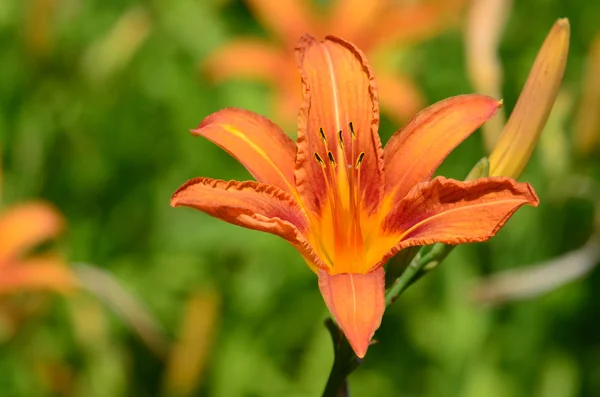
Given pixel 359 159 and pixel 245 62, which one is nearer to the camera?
pixel 359 159

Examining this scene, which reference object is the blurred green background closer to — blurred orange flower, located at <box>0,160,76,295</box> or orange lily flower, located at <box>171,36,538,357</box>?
blurred orange flower, located at <box>0,160,76,295</box>

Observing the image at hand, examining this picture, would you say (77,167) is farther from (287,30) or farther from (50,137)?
(287,30)

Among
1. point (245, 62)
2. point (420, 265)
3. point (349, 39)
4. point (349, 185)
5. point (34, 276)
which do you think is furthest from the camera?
point (349, 39)

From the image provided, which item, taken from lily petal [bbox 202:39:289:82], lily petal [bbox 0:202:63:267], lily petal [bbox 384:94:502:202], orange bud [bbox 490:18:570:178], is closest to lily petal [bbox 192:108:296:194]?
lily petal [bbox 384:94:502:202]

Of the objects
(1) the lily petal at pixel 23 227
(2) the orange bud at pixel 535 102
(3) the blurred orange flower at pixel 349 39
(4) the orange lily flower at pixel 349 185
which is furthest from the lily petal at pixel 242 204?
(3) the blurred orange flower at pixel 349 39

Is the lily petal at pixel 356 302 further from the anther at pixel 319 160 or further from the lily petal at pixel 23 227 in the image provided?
the lily petal at pixel 23 227

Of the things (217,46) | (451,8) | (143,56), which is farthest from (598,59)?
(143,56)

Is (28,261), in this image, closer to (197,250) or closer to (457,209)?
(197,250)

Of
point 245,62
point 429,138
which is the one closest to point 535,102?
point 429,138
